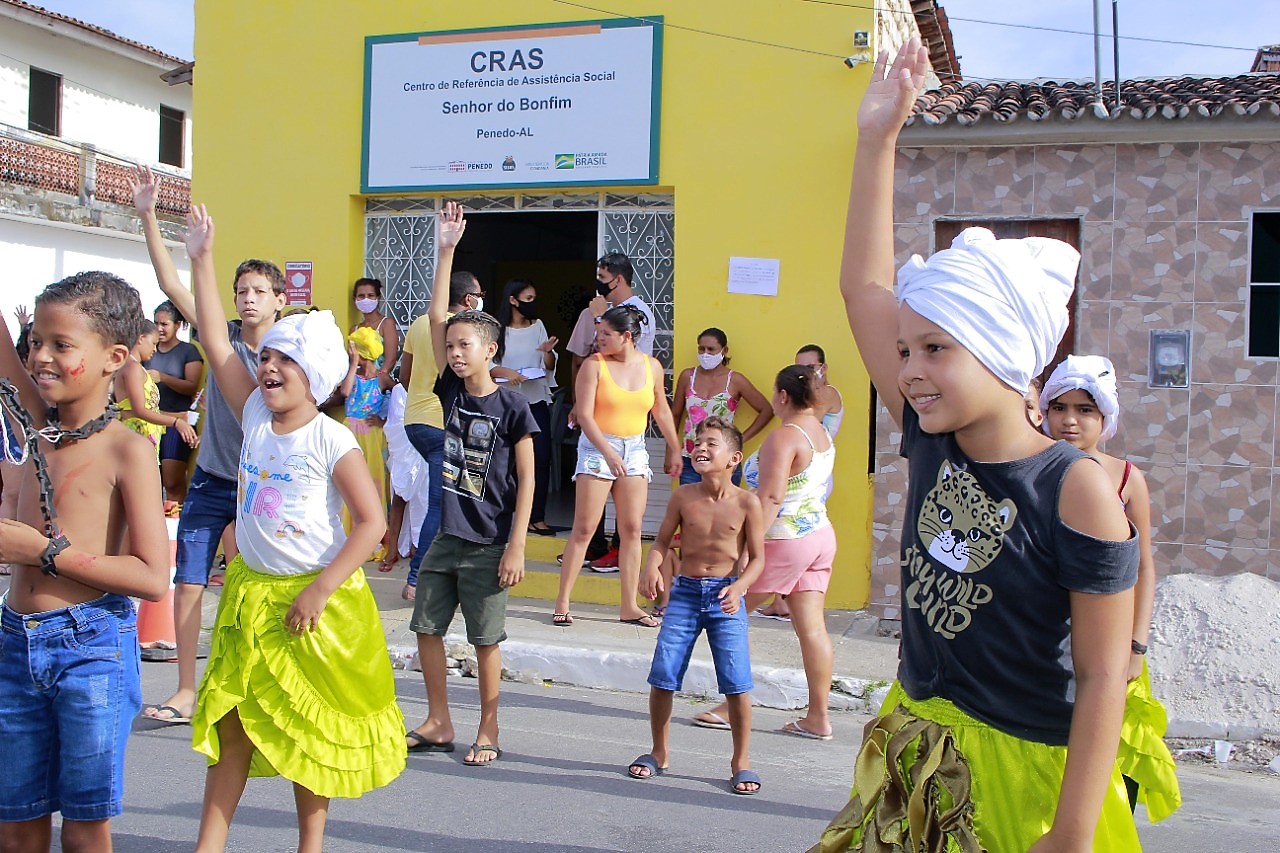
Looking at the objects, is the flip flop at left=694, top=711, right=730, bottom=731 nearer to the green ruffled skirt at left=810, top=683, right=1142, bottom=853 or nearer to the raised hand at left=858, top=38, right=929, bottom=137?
the green ruffled skirt at left=810, top=683, right=1142, bottom=853

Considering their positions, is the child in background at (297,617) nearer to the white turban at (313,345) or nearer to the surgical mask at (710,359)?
the white turban at (313,345)

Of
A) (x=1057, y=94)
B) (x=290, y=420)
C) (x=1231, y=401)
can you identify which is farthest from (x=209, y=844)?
(x=1057, y=94)

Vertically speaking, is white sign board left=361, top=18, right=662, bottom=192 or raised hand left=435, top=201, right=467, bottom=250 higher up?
white sign board left=361, top=18, right=662, bottom=192

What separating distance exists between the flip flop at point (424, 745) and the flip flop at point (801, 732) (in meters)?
1.71

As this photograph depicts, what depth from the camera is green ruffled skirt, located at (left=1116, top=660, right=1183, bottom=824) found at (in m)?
3.56

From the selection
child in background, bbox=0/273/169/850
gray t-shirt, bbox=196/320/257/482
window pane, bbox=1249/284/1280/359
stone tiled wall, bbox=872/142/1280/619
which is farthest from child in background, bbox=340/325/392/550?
window pane, bbox=1249/284/1280/359

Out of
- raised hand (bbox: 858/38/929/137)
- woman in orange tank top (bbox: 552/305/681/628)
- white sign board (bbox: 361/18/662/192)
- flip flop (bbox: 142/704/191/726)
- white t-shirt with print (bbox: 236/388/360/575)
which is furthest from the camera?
white sign board (bbox: 361/18/662/192)

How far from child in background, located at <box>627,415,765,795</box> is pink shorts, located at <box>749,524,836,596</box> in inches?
24.8

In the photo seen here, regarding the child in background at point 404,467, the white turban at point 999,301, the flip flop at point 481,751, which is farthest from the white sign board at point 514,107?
the white turban at point 999,301

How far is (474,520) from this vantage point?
530 cm

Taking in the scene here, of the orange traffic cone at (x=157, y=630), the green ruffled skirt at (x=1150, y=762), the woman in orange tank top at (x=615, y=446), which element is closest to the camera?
the green ruffled skirt at (x=1150, y=762)

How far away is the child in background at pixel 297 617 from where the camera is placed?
3.63 m

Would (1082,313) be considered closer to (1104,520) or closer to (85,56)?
(1104,520)

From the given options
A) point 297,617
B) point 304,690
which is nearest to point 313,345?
point 297,617
